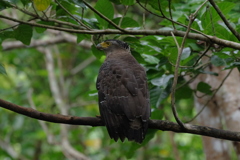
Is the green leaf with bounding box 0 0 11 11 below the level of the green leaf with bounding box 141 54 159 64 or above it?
above

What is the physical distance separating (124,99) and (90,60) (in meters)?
5.09

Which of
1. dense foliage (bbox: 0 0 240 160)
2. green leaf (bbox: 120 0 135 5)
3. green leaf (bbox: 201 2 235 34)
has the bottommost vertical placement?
dense foliage (bbox: 0 0 240 160)

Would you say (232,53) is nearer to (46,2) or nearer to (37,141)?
(46,2)

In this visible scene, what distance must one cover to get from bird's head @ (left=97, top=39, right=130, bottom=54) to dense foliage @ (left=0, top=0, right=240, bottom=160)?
87 millimetres

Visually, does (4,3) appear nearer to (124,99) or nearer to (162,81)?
(124,99)

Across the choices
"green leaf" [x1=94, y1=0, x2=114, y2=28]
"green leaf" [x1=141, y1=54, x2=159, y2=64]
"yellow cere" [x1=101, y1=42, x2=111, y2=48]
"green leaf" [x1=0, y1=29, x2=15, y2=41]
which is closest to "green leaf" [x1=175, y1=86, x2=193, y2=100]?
"green leaf" [x1=141, y1=54, x2=159, y2=64]

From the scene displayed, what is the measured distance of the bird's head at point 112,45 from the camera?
3.53 metres

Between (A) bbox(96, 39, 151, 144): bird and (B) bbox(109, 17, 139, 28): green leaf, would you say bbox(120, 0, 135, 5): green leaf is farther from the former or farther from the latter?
(A) bbox(96, 39, 151, 144): bird

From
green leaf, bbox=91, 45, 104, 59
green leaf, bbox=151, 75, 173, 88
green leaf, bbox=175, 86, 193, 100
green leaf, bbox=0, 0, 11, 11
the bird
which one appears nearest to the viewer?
green leaf, bbox=0, 0, 11, 11

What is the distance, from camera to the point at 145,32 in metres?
2.73

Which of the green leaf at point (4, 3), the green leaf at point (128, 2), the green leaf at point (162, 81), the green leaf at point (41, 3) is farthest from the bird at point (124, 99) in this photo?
the green leaf at point (4, 3)

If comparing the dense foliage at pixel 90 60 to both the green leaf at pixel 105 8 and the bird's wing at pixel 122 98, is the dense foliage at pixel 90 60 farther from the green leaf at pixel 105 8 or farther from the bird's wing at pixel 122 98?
the bird's wing at pixel 122 98

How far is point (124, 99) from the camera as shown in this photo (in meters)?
2.95

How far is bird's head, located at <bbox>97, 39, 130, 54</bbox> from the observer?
3.53 metres
